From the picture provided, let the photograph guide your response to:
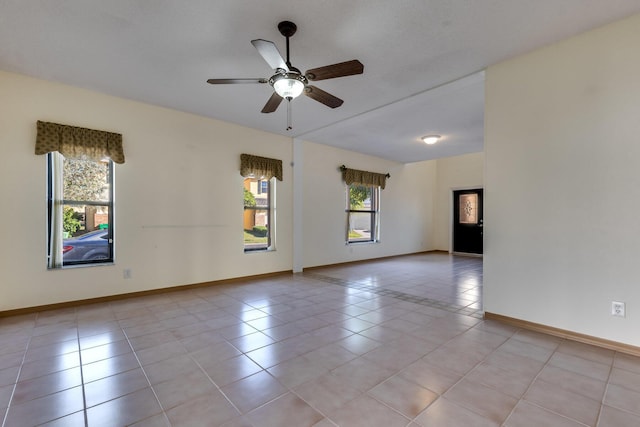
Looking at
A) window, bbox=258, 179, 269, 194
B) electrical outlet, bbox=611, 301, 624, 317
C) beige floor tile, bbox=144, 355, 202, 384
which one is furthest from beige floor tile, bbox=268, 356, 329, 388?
window, bbox=258, 179, 269, 194

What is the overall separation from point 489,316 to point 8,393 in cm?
400

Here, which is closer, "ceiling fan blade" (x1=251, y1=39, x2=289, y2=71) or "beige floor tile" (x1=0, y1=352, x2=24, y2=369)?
"ceiling fan blade" (x1=251, y1=39, x2=289, y2=71)

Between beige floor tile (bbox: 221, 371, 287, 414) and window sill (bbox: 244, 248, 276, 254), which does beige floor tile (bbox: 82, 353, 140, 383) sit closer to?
beige floor tile (bbox: 221, 371, 287, 414)

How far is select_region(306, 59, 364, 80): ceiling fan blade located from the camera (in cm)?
223

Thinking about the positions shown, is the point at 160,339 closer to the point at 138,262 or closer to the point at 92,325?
the point at 92,325

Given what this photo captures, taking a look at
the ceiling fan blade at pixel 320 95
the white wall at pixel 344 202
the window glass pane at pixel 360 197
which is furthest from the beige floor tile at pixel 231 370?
the window glass pane at pixel 360 197

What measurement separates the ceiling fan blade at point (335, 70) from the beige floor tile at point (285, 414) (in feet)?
7.42

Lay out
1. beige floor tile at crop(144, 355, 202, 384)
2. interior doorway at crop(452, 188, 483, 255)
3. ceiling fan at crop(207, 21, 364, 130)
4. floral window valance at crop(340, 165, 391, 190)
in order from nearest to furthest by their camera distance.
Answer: beige floor tile at crop(144, 355, 202, 384), ceiling fan at crop(207, 21, 364, 130), floral window valance at crop(340, 165, 391, 190), interior doorway at crop(452, 188, 483, 255)

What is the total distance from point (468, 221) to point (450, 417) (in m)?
7.81

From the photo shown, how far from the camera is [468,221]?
8531mm

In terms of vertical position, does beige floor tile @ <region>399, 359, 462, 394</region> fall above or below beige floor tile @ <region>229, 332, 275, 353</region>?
above

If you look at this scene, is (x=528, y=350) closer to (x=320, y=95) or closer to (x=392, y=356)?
(x=392, y=356)

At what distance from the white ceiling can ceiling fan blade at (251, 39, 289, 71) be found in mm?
401

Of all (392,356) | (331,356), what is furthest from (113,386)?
(392,356)
